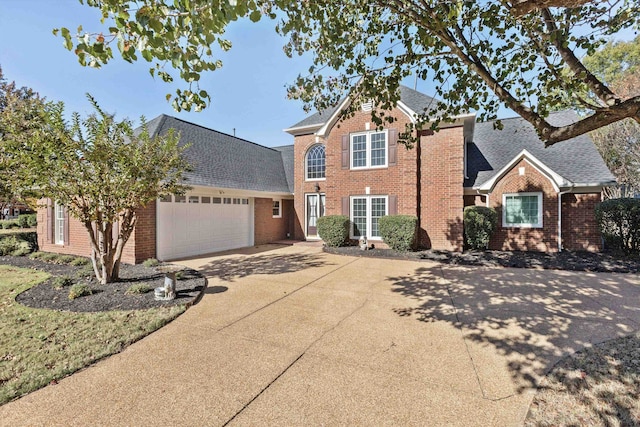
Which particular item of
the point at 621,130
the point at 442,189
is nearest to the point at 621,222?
the point at 442,189

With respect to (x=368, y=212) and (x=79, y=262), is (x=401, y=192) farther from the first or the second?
(x=79, y=262)

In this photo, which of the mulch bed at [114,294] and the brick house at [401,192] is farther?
the brick house at [401,192]

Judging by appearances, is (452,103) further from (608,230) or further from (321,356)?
(608,230)

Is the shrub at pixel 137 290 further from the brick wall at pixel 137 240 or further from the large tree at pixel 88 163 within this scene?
the brick wall at pixel 137 240

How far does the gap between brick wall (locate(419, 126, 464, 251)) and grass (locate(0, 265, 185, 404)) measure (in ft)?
34.5

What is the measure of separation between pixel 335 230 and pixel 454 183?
5.50m

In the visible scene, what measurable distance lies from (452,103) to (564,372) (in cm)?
473

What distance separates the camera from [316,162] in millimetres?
16547

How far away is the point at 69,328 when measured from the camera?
15.5ft

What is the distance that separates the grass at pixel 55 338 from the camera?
3410 mm

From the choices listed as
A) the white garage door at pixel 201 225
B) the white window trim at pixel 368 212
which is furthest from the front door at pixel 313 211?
the white garage door at pixel 201 225

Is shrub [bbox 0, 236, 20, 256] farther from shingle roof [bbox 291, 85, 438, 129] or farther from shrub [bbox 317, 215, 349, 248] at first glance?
shingle roof [bbox 291, 85, 438, 129]

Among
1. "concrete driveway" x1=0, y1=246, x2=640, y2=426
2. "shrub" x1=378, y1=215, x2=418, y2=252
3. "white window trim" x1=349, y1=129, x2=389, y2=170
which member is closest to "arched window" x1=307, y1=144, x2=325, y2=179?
"white window trim" x1=349, y1=129, x2=389, y2=170

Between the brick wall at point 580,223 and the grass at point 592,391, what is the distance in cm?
994
